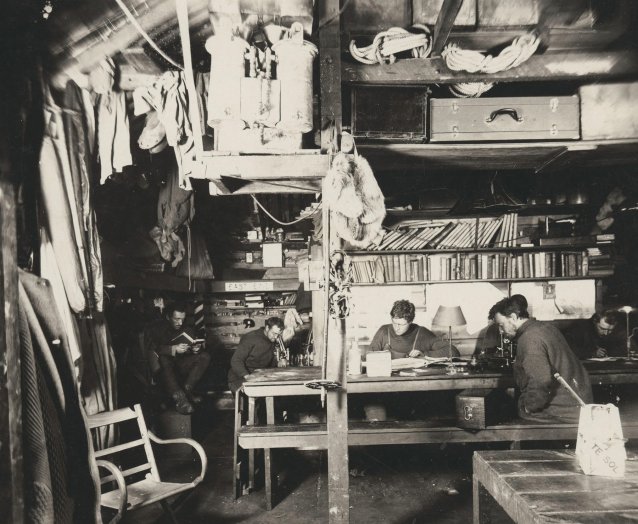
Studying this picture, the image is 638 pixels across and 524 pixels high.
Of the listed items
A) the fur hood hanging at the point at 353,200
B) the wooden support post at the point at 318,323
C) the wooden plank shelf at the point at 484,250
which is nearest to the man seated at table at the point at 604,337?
the wooden plank shelf at the point at 484,250

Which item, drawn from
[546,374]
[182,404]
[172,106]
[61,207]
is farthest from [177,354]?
[546,374]

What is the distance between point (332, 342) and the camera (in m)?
2.85

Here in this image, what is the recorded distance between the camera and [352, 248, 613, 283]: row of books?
20.9ft

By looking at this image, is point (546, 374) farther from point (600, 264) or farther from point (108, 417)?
point (600, 264)

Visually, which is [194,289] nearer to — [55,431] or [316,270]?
[316,270]

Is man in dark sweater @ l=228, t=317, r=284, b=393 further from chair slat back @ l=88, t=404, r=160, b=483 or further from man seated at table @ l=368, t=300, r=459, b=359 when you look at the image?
chair slat back @ l=88, t=404, r=160, b=483

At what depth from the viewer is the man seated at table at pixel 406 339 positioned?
529 cm

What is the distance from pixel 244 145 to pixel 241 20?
0.67 m

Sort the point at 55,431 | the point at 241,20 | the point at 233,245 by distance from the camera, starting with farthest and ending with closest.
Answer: the point at 233,245 < the point at 241,20 < the point at 55,431

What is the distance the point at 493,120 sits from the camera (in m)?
3.09

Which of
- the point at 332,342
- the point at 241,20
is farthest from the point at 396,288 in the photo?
the point at 241,20

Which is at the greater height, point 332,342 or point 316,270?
point 316,270

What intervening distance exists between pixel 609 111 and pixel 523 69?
642mm

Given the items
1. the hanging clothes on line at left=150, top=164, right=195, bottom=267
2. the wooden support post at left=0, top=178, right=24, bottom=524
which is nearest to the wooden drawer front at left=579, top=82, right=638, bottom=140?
the wooden support post at left=0, top=178, right=24, bottom=524
